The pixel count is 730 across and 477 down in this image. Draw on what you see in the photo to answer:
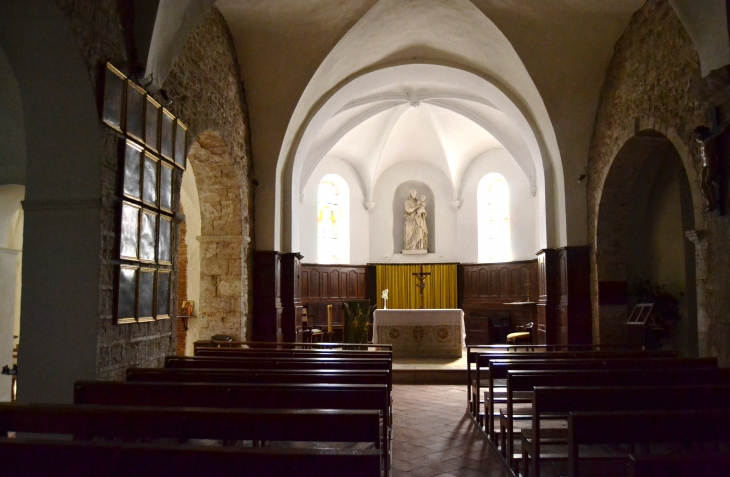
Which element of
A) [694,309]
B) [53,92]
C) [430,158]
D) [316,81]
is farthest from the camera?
[430,158]

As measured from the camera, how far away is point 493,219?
18391 millimetres

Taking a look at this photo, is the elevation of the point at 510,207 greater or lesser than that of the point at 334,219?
greater

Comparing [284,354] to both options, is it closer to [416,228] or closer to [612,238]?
[612,238]

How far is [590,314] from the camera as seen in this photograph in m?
10.6

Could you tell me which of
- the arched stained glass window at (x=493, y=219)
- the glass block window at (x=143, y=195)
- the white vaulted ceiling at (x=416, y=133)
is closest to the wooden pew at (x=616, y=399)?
the glass block window at (x=143, y=195)

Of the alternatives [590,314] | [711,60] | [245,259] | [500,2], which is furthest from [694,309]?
[245,259]

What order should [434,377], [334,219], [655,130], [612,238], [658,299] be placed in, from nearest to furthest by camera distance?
1. [655,130]
2. [658,299]
3. [612,238]
4. [434,377]
5. [334,219]

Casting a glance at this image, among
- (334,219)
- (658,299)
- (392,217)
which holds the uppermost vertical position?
(392,217)

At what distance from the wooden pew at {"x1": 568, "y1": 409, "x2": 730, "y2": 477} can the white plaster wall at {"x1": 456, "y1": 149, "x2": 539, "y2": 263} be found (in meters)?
13.5

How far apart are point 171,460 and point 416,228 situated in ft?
56.2

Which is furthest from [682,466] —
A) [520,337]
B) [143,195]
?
[520,337]

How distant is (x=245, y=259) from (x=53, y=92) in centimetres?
561

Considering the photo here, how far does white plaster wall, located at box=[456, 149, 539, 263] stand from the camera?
16.7m

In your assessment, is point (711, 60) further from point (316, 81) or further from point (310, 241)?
point (310, 241)
